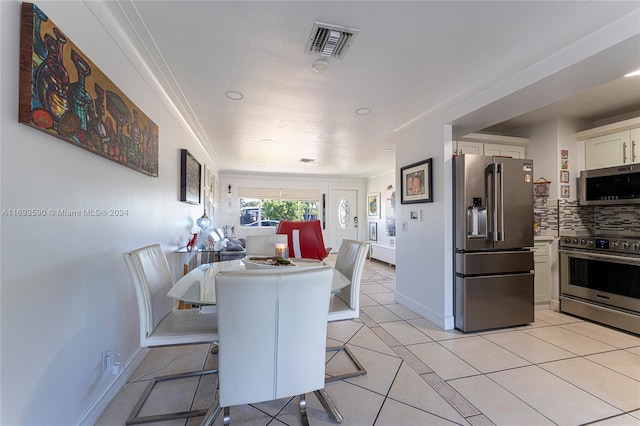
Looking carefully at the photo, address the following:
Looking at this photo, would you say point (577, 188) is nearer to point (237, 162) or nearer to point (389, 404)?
point (389, 404)

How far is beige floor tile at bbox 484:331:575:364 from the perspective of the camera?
2.25 m

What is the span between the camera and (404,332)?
2.76 m

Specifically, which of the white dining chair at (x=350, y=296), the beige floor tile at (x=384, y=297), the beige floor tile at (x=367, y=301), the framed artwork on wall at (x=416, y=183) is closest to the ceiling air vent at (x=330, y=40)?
the white dining chair at (x=350, y=296)

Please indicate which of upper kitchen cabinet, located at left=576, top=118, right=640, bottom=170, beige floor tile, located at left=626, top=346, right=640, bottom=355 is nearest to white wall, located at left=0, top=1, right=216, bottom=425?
beige floor tile, located at left=626, top=346, right=640, bottom=355

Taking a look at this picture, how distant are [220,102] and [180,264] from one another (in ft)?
6.71

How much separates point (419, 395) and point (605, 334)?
2384 mm

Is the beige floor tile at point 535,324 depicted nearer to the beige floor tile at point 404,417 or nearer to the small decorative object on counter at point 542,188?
the small decorative object on counter at point 542,188

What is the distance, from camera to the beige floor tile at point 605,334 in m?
2.48

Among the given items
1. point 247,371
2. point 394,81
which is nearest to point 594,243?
point 394,81

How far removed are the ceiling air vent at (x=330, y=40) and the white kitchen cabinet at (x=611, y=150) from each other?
11.5 feet

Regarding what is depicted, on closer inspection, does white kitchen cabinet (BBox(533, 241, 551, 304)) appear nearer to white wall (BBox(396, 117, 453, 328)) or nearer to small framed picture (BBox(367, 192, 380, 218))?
white wall (BBox(396, 117, 453, 328))

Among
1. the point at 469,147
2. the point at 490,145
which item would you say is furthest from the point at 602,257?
the point at 469,147

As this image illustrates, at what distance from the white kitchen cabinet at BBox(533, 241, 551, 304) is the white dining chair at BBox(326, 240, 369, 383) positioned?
2.71 meters

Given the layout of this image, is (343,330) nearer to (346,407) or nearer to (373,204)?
(346,407)
